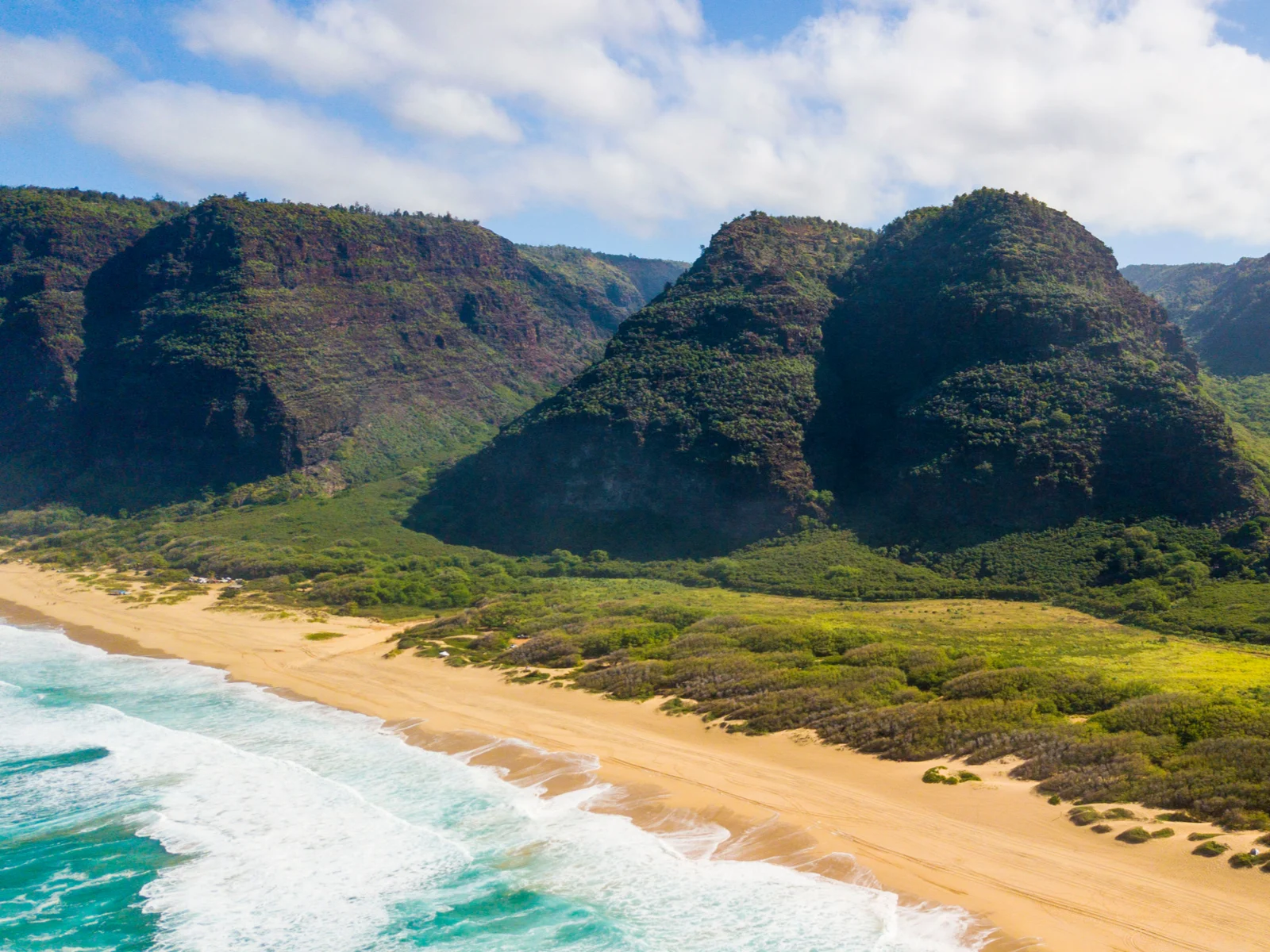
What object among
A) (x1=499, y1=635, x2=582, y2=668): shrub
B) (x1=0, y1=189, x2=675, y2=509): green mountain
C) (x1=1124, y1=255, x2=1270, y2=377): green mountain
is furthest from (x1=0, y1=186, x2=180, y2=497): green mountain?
(x1=1124, y1=255, x2=1270, y2=377): green mountain

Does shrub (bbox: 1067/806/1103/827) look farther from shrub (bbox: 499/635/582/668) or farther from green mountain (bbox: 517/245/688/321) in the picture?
green mountain (bbox: 517/245/688/321)

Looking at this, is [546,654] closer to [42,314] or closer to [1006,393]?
[1006,393]

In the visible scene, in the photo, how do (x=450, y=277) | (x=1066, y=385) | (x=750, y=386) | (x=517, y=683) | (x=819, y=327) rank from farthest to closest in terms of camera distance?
1. (x=450, y=277)
2. (x=819, y=327)
3. (x=750, y=386)
4. (x=1066, y=385)
5. (x=517, y=683)

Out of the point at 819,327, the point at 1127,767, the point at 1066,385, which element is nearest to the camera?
the point at 1127,767

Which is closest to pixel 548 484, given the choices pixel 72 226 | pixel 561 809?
pixel 561 809

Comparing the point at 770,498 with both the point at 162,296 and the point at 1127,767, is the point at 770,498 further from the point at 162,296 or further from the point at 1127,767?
the point at 162,296

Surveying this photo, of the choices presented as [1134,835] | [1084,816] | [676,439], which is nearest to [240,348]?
[676,439]
